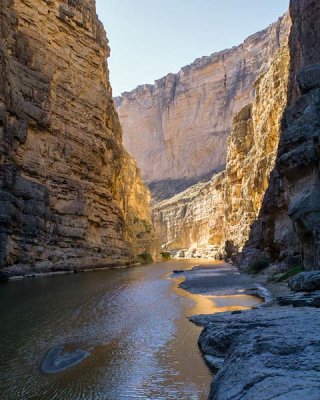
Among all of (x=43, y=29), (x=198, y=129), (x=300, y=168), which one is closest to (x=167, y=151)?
(x=198, y=129)

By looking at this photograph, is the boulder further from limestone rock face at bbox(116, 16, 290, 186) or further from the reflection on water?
limestone rock face at bbox(116, 16, 290, 186)

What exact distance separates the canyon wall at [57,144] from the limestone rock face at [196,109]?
9830cm

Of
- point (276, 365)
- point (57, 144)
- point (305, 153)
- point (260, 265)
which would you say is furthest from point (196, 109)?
point (276, 365)

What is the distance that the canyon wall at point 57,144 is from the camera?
1374 inches

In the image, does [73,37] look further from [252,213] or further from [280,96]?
[252,213]

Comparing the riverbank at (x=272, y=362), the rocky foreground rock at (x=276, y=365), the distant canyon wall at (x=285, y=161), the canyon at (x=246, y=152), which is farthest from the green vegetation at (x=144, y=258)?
the rocky foreground rock at (x=276, y=365)

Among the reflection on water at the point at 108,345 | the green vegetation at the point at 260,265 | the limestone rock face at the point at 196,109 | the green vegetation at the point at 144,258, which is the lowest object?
the reflection on water at the point at 108,345

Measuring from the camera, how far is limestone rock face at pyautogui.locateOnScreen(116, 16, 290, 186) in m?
148

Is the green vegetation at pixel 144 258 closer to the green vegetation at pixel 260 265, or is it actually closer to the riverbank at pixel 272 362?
the green vegetation at pixel 260 265

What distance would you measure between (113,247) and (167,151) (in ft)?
386

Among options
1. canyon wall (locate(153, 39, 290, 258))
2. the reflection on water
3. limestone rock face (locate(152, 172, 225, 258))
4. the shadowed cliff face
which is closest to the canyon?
the shadowed cliff face

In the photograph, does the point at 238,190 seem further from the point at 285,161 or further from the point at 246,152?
the point at 285,161

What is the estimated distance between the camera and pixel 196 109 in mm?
156875

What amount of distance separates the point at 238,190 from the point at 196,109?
8951 cm
